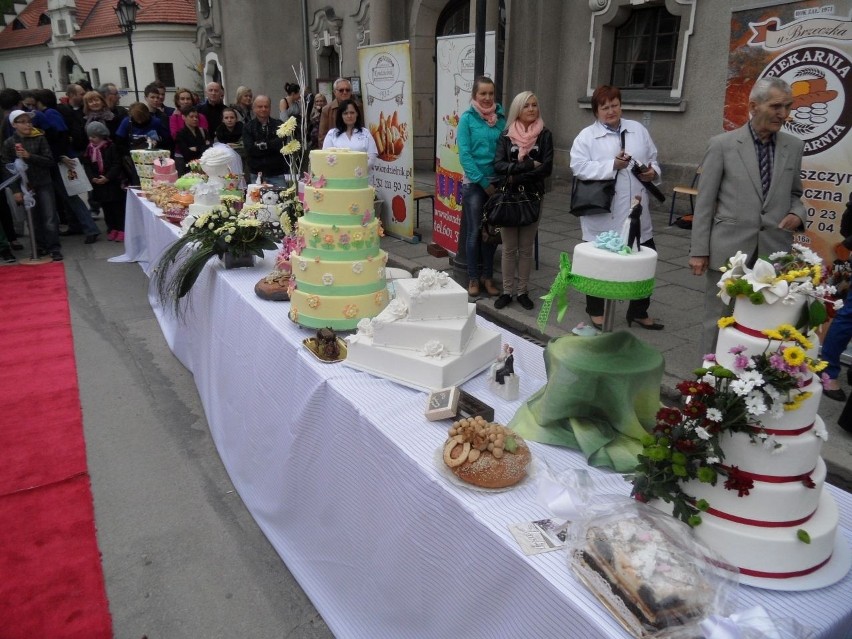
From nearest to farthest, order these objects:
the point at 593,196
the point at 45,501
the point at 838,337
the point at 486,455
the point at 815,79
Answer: the point at 486,455, the point at 45,501, the point at 838,337, the point at 815,79, the point at 593,196

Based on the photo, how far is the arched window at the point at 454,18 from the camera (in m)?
10.9

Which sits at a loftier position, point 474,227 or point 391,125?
point 391,125

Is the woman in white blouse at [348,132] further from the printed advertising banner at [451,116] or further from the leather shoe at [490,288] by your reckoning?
the leather shoe at [490,288]

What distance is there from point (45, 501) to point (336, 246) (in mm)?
1879

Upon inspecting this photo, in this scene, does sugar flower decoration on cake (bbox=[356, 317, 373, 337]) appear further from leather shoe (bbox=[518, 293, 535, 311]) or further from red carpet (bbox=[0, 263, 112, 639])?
leather shoe (bbox=[518, 293, 535, 311])

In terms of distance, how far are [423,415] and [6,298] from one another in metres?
5.66

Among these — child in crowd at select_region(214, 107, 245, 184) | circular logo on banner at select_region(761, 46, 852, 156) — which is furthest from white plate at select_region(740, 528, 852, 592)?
child in crowd at select_region(214, 107, 245, 184)

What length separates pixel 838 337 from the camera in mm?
3193

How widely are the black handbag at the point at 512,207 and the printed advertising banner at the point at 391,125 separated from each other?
2.31 m

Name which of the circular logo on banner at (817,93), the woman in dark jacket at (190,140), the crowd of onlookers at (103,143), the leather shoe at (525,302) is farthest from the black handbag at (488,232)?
the woman in dark jacket at (190,140)

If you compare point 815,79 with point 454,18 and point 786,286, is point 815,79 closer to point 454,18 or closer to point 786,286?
point 786,286

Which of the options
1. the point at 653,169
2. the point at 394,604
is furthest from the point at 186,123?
the point at 394,604

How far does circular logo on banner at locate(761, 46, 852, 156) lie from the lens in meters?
3.21

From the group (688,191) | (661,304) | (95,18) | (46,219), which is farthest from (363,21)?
(95,18)
